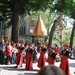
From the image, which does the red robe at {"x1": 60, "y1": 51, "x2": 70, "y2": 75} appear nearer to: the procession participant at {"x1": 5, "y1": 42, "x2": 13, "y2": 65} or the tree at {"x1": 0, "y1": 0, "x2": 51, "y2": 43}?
the procession participant at {"x1": 5, "y1": 42, "x2": 13, "y2": 65}

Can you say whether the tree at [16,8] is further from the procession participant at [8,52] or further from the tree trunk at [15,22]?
the procession participant at [8,52]

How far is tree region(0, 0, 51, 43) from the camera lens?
25.6 m

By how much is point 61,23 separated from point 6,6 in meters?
7.61

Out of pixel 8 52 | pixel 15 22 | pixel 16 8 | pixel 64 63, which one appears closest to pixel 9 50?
pixel 8 52

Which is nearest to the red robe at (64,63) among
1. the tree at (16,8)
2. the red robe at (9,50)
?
the red robe at (9,50)

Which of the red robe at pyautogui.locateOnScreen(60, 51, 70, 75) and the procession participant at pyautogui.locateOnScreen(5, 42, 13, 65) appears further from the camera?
the procession participant at pyautogui.locateOnScreen(5, 42, 13, 65)

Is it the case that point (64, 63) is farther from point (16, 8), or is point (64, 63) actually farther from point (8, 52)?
point (16, 8)

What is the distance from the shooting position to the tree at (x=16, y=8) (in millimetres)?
25609

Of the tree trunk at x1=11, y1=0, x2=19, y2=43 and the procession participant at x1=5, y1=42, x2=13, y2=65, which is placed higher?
the tree trunk at x1=11, y1=0, x2=19, y2=43

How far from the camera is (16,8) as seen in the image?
25812 millimetres

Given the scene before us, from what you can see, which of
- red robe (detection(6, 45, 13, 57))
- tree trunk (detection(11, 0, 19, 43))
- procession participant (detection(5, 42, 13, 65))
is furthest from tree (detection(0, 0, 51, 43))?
red robe (detection(6, 45, 13, 57))

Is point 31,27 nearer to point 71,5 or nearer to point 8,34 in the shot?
point 8,34

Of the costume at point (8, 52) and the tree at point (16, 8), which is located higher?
the tree at point (16, 8)

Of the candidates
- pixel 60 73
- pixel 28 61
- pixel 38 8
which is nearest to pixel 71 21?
pixel 38 8
